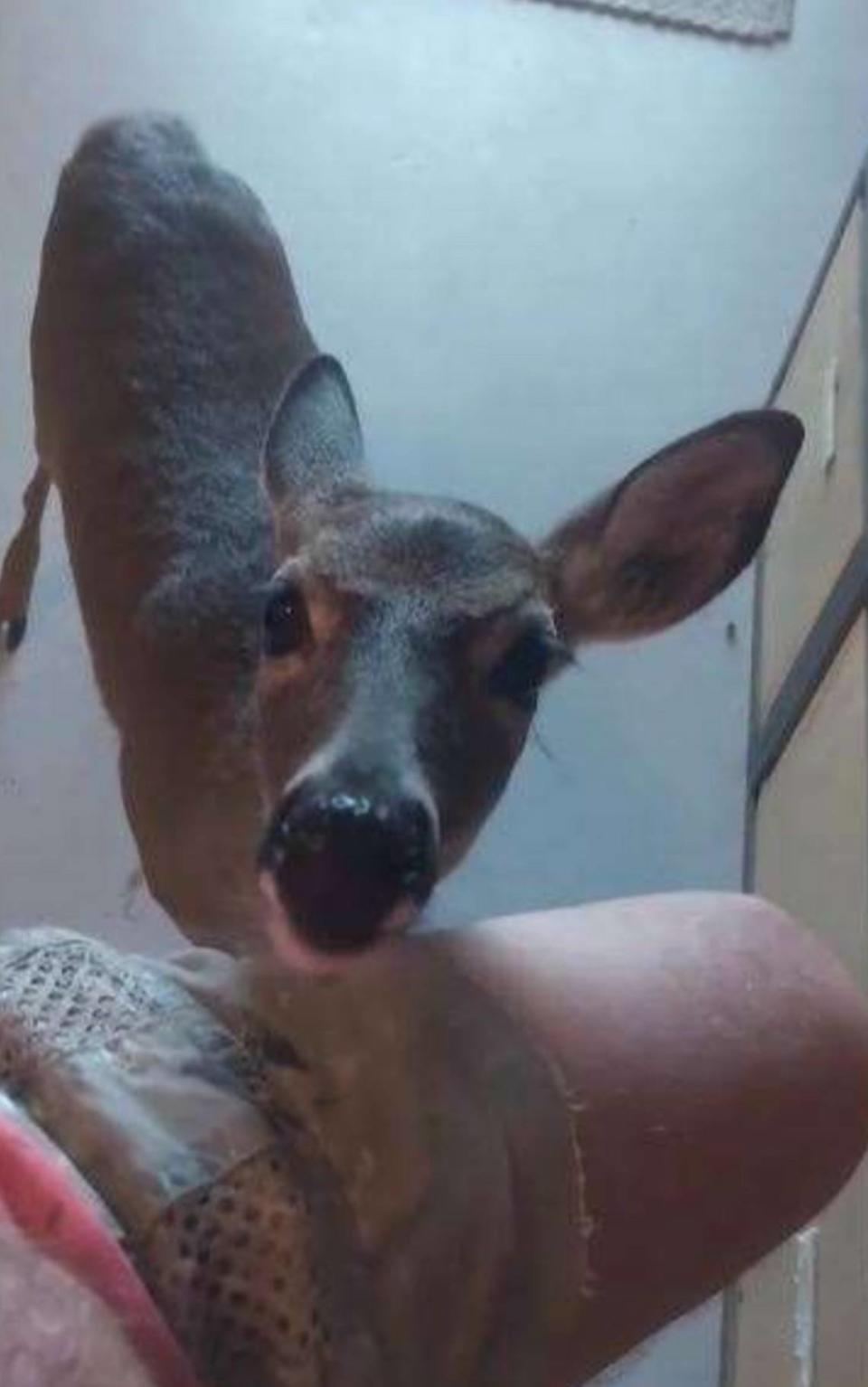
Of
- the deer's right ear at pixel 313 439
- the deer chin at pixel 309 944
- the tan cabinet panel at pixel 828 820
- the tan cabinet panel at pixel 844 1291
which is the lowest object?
Result: the tan cabinet panel at pixel 844 1291

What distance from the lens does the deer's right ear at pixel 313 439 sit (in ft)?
5.63

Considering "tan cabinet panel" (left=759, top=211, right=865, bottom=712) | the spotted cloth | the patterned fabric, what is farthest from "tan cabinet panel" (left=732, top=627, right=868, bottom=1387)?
the patterned fabric

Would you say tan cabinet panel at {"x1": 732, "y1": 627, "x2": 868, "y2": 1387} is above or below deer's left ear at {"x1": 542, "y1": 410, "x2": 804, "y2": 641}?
below

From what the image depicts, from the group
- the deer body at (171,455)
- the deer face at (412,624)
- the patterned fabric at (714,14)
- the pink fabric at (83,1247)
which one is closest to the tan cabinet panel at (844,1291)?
the deer face at (412,624)

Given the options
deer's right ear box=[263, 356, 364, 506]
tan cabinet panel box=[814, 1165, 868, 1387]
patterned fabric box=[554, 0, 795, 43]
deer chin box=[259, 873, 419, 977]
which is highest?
patterned fabric box=[554, 0, 795, 43]

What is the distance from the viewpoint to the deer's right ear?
67.6 inches

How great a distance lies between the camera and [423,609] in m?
1.46

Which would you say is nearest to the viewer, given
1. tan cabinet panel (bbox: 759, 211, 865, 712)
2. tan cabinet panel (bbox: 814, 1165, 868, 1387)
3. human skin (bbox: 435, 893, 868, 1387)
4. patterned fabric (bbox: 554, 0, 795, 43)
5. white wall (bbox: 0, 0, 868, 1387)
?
human skin (bbox: 435, 893, 868, 1387)

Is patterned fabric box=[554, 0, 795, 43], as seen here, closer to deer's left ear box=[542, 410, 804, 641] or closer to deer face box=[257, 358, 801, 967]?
deer face box=[257, 358, 801, 967]

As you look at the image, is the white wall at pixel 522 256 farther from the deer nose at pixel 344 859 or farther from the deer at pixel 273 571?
the deer nose at pixel 344 859

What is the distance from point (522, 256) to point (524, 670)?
1252 mm

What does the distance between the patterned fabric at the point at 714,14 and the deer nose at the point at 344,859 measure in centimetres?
186

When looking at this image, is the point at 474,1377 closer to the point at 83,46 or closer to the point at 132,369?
the point at 132,369

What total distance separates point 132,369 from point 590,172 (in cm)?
101
